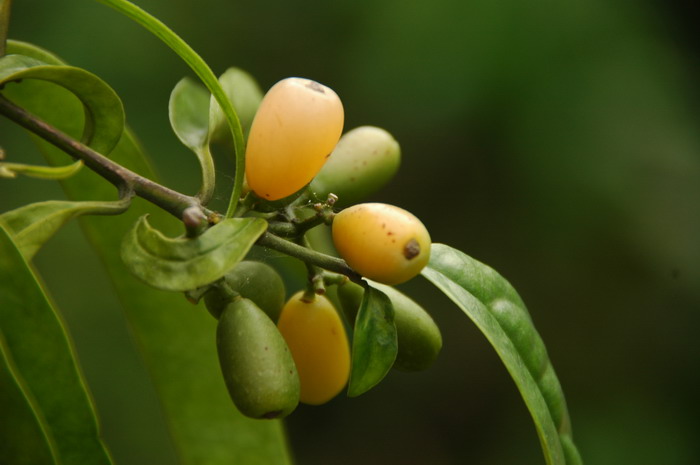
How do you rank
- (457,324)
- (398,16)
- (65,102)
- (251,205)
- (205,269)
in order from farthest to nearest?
(457,324), (398,16), (65,102), (251,205), (205,269)

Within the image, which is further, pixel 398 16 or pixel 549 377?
pixel 398 16

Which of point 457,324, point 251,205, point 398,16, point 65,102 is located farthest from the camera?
point 457,324

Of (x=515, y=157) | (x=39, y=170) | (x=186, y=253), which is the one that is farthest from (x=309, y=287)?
(x=515, y=157)

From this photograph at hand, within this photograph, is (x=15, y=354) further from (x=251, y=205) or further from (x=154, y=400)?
(x=154, y=400)

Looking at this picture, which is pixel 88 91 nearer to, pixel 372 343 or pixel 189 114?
pixel 189 114

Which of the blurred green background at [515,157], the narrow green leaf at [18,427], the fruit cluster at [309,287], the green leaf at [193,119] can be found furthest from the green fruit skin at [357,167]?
the blurred green background at [515,157]

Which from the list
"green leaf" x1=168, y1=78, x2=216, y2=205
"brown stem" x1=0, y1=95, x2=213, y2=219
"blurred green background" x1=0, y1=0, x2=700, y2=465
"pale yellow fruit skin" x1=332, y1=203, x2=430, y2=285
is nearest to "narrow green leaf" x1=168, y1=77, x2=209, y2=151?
"green leaf" x1=168, y1=78, x2=216, y2=205

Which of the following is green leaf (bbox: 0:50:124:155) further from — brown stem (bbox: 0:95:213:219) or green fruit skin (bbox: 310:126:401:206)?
green fruit skin (bbox: 310:126:401:206)

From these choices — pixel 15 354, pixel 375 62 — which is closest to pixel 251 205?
pixel 15 354

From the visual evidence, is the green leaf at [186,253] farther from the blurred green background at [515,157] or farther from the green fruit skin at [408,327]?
the blurred green background at [515,157]
